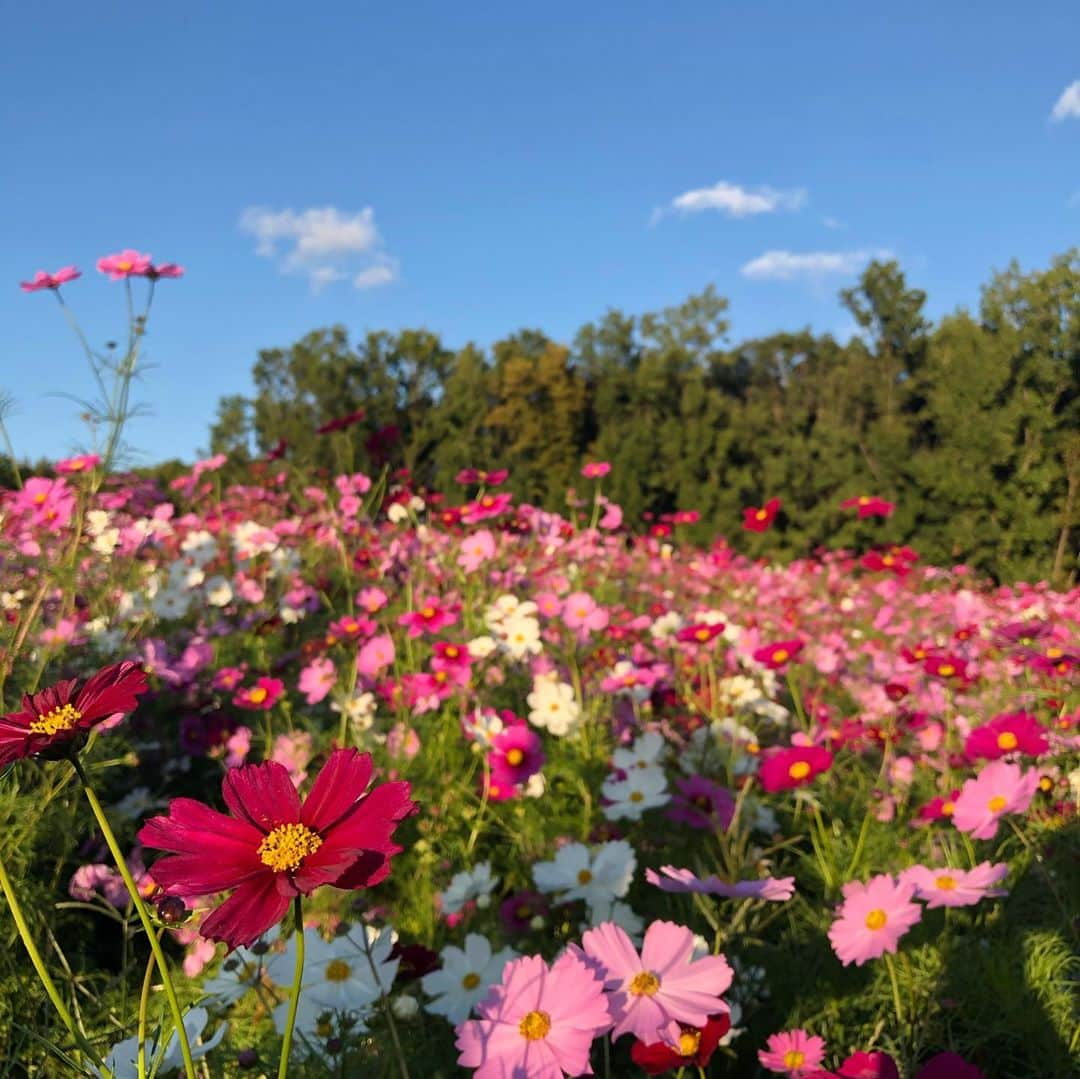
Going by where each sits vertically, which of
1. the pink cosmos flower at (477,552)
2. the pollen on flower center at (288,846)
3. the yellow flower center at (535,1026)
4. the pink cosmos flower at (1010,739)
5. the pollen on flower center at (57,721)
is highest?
the pink cosmos flower at (477,552)

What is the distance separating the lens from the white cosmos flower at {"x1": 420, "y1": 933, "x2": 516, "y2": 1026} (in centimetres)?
115

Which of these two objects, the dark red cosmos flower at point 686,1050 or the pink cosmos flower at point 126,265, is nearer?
the dark red cosmos flower at point 686,1050

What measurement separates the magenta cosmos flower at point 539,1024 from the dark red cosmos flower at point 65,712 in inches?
16.7

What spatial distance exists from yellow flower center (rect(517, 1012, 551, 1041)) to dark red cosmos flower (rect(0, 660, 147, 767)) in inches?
17.3

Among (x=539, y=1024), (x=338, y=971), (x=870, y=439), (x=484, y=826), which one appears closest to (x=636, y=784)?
(x=484, y=826)

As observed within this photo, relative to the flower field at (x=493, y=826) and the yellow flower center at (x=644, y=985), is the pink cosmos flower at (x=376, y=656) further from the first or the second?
the yellow flower center at (x=644, y=985)

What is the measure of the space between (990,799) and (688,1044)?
34.3 inches

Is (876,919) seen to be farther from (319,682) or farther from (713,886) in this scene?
(319,682)

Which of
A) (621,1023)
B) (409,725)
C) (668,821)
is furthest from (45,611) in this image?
(621,1023)

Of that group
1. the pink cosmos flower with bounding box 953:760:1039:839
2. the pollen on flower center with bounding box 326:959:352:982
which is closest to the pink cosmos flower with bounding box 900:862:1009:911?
the pink cosmos flower with bounding box 953:760:1039:839

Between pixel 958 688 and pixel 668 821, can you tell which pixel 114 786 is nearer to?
pixel 668 821

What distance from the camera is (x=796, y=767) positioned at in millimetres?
1685

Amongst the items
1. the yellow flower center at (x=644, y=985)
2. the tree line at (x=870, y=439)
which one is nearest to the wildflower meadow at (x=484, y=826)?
the yellow flower center at (x=644, y=985)

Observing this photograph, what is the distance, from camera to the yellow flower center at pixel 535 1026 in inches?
31.4
